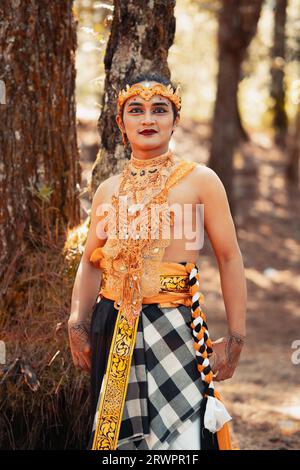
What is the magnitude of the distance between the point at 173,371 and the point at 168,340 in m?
0.12

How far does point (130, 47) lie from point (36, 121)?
2.52 ft

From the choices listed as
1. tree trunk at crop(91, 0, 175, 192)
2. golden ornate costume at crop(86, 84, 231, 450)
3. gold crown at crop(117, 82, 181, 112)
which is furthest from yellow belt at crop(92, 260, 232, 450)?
tree trunk at crop(91, 0, 175, 192)

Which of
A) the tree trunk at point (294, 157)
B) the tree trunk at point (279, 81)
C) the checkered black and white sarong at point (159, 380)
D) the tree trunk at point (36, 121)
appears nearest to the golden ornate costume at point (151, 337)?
the checkered black and white sarong at point (159, 380)

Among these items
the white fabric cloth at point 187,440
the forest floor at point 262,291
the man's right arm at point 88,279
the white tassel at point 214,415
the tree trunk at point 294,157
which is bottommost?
the forest floor at point 262,291

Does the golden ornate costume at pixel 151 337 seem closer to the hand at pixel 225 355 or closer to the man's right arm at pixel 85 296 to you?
the hand at pixel 225 355

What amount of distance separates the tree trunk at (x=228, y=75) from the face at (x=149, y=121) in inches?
314

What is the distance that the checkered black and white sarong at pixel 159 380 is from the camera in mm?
2932

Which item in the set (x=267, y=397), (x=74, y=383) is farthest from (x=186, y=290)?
(x=267, y=397)

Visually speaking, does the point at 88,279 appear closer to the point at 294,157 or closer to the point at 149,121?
the point at 149,121

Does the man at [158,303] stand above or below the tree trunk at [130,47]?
below

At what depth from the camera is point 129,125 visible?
3078mm

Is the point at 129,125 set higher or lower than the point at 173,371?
higher

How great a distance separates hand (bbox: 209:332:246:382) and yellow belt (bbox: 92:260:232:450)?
0.22 m
